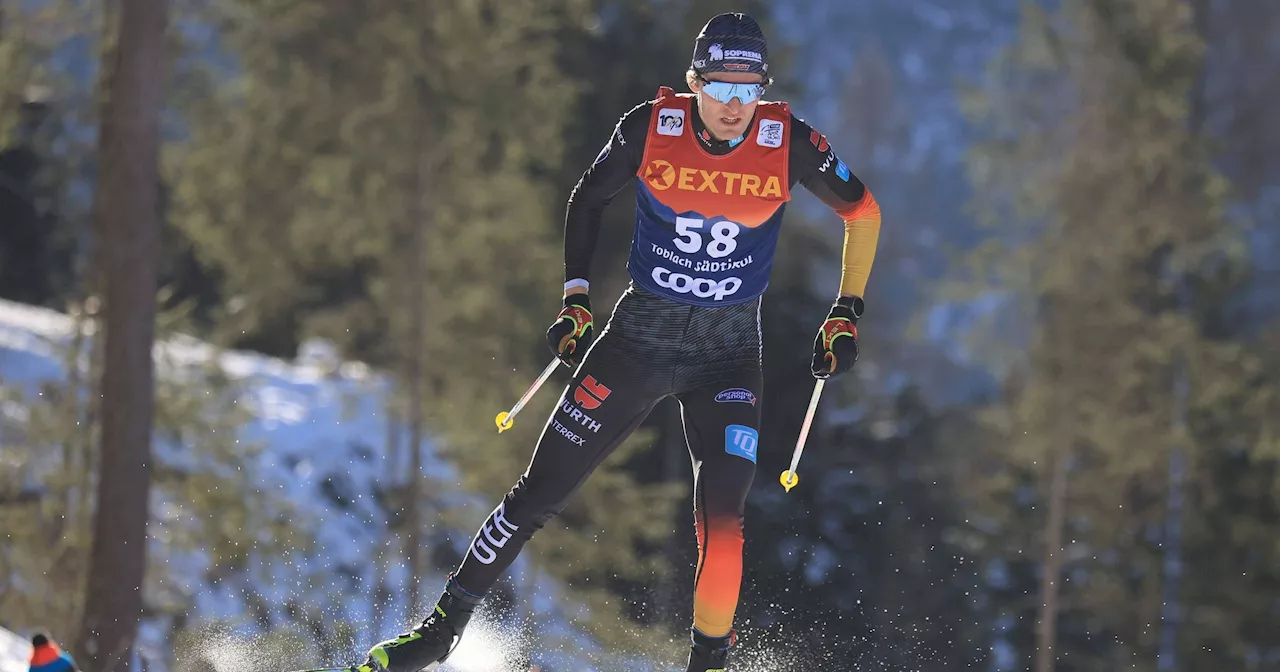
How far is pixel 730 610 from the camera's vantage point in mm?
5879

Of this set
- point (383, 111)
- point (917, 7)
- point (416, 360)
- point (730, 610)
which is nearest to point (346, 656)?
point (730, 610)

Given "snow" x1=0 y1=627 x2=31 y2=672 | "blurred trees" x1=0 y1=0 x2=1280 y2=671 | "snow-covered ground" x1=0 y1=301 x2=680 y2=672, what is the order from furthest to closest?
"blurred trees" x1=0 y1=0 x2=1280 y2=671
"snow-covered ground" x1=0 y1=301 x2=680 y2=672
"snow" x1=0 y1=627 x2=31 y2=672

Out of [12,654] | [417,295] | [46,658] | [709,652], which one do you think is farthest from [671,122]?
[417,295]

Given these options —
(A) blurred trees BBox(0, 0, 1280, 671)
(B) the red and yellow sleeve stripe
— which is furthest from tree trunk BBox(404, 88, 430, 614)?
(B) the red and yellow sleeve stripe

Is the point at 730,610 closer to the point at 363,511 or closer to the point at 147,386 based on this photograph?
the point at 147,386

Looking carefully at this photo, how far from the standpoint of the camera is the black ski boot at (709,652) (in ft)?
19.4

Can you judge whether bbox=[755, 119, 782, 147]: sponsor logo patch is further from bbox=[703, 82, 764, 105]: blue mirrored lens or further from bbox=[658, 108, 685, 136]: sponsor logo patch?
bbox=[658, 108, 685, 136]: sponsor logo patch

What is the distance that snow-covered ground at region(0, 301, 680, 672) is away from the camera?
13.8 m

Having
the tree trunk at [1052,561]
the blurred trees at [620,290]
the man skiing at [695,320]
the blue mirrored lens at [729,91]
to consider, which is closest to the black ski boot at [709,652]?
the man skiing at [695,320]

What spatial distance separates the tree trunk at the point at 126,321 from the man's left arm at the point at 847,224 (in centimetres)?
775

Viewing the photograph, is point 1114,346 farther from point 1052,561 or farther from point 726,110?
point 726,110

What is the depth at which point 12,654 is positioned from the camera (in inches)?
343

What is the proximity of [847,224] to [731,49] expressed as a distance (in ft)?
3.67

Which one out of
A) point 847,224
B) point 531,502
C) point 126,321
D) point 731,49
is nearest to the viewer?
point 731,49
